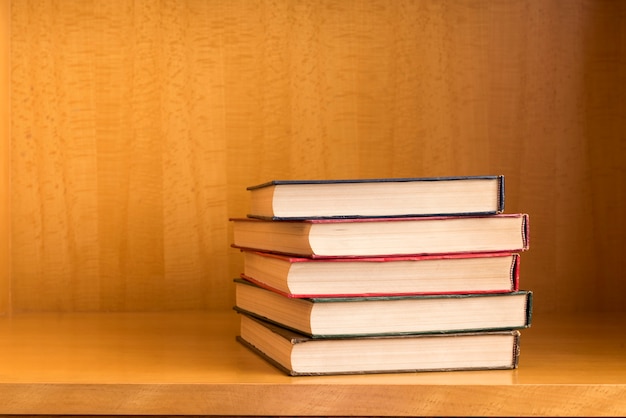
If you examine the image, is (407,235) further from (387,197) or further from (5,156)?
(5,156)

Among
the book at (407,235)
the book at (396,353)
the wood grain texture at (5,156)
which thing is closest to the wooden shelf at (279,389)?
the book at (396,353)

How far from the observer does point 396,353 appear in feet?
2.81

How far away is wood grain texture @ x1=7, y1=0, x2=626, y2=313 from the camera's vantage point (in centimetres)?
139

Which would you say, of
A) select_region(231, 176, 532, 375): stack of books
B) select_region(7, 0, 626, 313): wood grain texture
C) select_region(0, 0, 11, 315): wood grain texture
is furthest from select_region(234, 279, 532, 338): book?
select_region(0, 0, 11, 315): wood grain texture

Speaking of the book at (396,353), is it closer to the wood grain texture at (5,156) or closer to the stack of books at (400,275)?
the stack of books at (400,275)

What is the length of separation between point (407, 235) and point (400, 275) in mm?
39

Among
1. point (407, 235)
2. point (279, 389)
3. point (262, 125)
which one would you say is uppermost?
point (262, 125)

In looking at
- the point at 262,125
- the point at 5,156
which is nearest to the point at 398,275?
the point at 262,125

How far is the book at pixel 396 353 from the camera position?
0.84 metres

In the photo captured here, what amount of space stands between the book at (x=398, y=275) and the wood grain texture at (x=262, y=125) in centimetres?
52

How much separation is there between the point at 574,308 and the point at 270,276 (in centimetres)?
64

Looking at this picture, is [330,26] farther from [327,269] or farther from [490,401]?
[490,401]

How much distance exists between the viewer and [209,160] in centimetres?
139

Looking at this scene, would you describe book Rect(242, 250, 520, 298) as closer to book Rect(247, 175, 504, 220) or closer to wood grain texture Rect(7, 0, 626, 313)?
book Rect(247, 175, 504, 220)
